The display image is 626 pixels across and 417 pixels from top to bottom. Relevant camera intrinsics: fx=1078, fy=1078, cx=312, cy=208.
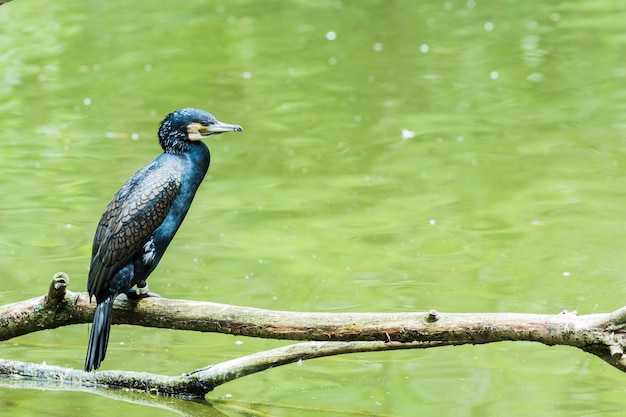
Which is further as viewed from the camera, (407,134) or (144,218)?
(407,134)

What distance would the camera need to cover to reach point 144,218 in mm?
3619

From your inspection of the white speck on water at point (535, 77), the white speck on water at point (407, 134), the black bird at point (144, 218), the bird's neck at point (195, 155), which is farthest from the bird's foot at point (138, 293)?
the white speck on water at point (535, 77)

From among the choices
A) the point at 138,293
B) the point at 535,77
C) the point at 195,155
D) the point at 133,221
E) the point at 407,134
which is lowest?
the point at 138,293

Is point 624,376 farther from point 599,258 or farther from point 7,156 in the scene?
point 7,156

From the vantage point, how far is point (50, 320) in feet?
11.6

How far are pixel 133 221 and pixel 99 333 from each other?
15.6 inches

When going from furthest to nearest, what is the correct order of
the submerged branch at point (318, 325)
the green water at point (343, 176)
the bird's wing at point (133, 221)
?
the green water at point (343, 176), the bird's wing at point (133, 221), the submerged branch at point (318, 325)

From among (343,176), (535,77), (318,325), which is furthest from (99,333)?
(535,77)

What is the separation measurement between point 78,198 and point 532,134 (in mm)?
3050

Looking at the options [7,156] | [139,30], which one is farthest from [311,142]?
[139,30]

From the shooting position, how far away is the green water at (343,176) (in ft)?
14.7

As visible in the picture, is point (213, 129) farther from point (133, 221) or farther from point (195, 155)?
point (133, 221)

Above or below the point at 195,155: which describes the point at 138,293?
below

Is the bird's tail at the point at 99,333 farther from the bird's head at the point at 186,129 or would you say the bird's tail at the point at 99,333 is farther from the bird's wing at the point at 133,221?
the bird's head at the point at 186,129
